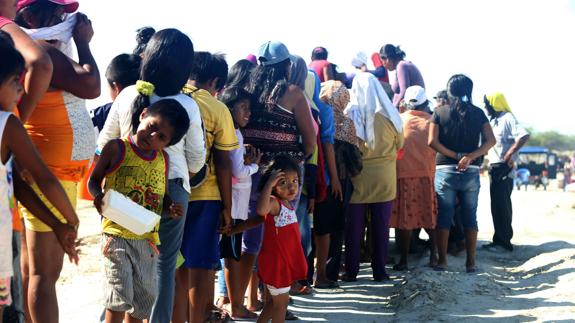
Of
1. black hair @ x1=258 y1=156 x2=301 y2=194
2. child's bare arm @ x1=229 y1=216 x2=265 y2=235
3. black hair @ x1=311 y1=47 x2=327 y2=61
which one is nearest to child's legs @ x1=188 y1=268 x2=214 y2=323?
child's bare arm @ x1=229 y1=216 x2=265 y2=235

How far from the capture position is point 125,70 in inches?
178

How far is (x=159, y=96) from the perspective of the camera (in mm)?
3908

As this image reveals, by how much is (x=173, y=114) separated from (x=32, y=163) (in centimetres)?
102

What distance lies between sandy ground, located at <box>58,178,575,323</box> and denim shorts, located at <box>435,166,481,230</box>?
529 millimetres

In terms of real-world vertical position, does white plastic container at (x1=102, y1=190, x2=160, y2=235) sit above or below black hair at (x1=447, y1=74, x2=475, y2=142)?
below

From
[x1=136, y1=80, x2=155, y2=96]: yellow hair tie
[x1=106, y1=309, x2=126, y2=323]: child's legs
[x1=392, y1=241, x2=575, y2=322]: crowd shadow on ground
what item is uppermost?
[x1=136, y1=80, x2=155, y2=96]: yellow hair tie

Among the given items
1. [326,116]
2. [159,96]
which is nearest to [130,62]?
[159,96]

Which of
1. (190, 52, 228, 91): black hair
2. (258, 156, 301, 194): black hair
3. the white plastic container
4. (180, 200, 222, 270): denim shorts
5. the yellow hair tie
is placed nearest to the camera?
the white plastic container

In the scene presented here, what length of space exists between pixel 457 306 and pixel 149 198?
9.88ft

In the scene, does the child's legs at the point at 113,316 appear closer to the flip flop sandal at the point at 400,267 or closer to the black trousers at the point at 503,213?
the flip flop sandal at the point at 400,267

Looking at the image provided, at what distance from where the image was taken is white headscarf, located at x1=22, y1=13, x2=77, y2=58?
147 inches

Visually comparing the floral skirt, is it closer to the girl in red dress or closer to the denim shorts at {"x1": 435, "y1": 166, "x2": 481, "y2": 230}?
the denim shorts at {"x1": 435, "y1": 166, "x2": 481, "y2": 230}

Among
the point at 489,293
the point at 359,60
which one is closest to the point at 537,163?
the point at 359,60

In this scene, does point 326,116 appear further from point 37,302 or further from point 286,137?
point 37,302
